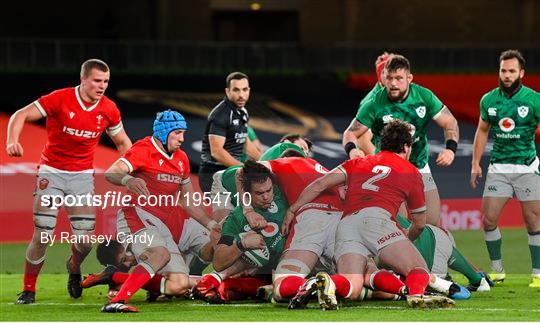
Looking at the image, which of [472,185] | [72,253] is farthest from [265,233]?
[472,185]

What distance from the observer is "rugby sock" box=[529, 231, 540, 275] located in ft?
34.0

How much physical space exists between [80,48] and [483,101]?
1297 centimetres

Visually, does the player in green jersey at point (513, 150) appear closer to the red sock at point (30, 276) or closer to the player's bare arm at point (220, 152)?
the player's bare arm at point (220, 152)

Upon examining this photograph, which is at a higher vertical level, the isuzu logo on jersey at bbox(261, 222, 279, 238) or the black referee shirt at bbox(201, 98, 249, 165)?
the black referee shirt at bbox(201, 98, 249, 165)

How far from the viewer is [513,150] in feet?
34.7

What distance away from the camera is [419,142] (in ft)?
34.0

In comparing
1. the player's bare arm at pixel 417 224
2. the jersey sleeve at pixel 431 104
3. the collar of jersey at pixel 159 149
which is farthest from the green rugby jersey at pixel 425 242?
the collar of jersey at pixel 159 149

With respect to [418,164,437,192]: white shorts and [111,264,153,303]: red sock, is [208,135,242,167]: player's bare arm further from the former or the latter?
[111,264,153,303]: red sock

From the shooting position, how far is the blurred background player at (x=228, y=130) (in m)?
11.0

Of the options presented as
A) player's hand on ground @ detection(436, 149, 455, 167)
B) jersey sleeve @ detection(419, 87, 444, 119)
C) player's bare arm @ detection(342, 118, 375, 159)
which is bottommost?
player's hand on ground @ detection(436, 149, 455, 167)

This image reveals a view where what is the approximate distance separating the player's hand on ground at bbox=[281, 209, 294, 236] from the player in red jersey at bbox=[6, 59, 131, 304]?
4.61ft

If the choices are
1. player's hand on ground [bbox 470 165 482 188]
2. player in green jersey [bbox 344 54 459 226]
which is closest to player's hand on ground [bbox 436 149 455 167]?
player in green jersey [bbox 344 54 459 226]

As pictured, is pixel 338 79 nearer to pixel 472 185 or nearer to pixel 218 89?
pixel 218 89

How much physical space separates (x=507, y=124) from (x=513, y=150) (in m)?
0.23
